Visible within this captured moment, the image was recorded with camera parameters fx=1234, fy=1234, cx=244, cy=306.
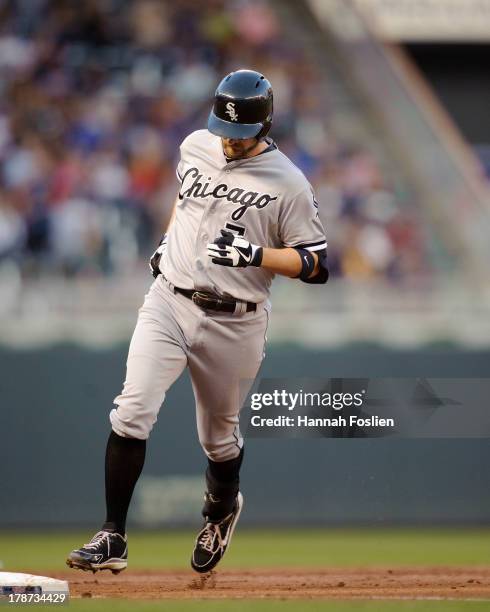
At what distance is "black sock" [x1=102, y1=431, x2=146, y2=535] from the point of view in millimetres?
4840

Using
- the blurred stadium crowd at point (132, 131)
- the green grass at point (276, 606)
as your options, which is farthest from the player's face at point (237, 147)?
the blurred stadium crowd at point (132, 131)

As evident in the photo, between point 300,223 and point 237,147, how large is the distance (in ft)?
1.30

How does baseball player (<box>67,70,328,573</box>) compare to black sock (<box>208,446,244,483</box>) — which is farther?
black sock (<box>208,446,244,483</box>)

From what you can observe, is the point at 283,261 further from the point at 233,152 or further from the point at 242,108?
the point at 242,108

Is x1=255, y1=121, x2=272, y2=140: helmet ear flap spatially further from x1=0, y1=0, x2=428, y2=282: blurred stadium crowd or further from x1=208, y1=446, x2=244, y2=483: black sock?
x1=0, y1=0, x2=428, y2=282: blurred stadium crowd

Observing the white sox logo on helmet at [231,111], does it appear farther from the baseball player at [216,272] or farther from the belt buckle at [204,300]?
the belt buckle at [204,300]

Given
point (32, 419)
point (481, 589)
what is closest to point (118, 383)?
point (32, 419)

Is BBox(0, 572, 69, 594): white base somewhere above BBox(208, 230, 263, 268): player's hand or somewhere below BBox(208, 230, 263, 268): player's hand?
below

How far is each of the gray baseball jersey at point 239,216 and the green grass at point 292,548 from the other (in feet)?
7.20

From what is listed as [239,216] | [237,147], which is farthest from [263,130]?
[239,216]

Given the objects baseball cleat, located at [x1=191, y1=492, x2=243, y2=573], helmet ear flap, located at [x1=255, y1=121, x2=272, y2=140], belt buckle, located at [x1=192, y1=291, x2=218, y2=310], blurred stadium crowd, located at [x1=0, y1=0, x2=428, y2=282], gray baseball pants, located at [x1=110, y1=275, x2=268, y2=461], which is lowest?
baseball cleat, located at [x1=191, y1=492, x2=243, y2=573]

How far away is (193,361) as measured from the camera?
16.4ft

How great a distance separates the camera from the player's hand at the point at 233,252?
4.64 meters

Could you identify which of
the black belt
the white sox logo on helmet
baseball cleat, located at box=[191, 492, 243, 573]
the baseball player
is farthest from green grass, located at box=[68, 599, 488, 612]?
the white sox logo on helmet
